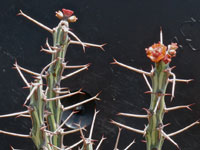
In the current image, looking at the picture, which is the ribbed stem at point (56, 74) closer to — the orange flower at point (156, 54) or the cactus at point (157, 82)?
the cactus at point (157, 82)

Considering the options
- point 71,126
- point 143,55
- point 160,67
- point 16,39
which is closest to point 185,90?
point 143,55

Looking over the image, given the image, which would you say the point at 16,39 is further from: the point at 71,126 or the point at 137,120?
the point at 137,120

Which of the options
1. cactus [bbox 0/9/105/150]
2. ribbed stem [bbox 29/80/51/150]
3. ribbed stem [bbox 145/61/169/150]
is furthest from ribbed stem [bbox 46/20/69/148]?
ribbed stem [bbox 145/61/169/150]

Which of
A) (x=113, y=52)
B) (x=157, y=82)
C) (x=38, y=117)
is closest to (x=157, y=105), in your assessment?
(x=157, y=82)

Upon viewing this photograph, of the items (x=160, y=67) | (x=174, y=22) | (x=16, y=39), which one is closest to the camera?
(x=160, y=67)

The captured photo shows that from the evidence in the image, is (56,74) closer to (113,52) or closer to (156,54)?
(156,54)

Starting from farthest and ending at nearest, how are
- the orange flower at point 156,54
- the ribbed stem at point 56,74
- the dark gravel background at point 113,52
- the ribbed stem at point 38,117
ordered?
the dark gravel background at point 113,52
the ribbed stem at point 56,74
the ribbed stem at point 38,117
the orange flower at point 156,54

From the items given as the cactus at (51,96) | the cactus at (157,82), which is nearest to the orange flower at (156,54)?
the cactus at (157,82)

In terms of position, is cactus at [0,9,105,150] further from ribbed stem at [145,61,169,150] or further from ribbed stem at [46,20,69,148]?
ribbed stem at [145,61,169,150]
